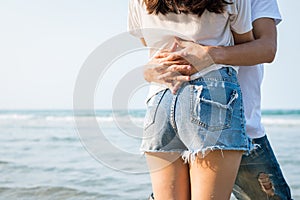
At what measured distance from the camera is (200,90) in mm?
1794

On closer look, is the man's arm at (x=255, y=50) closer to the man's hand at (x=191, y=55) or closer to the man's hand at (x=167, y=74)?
the man's hand at (x=191, y=55)

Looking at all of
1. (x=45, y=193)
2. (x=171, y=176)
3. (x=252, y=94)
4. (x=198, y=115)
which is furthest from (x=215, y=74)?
(x=45, y=193)

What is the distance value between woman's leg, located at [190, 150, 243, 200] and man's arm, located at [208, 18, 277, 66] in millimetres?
342

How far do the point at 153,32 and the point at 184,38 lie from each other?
0.14 m

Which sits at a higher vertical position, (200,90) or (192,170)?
(200,90)

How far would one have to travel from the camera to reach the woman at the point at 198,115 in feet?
5.82

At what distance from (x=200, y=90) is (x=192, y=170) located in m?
0.30

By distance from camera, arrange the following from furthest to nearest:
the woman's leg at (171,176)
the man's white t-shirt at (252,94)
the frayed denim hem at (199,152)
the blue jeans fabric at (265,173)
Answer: the blue jeans fabric at (265,173) < the man's white t-shirt at (252,94) < the woman's leg at (171,176) < the frayed denim hem at (199,152)

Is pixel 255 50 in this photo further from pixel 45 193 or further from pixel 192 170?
pixel 45 193

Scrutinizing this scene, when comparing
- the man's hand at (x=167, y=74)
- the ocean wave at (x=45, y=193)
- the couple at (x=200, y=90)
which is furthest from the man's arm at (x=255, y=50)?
the ocean wave at (x=45, y=193)

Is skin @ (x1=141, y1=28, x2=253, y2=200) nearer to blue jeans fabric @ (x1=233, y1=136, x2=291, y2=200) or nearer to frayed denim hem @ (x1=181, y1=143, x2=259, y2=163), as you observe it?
frayed denim hem @ (x1=181, y1=143, x2=259, y2=163)

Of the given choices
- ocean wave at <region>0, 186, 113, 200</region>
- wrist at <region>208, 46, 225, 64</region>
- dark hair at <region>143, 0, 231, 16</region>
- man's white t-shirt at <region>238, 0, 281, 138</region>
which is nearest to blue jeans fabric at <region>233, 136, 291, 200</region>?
man's white t-shirt at <region>238, 0, 281, 138</region>

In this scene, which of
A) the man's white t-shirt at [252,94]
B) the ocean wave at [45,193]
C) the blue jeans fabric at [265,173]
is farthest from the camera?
the ocean wave at [45,193]

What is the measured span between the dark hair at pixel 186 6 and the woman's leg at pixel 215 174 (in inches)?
20.0
